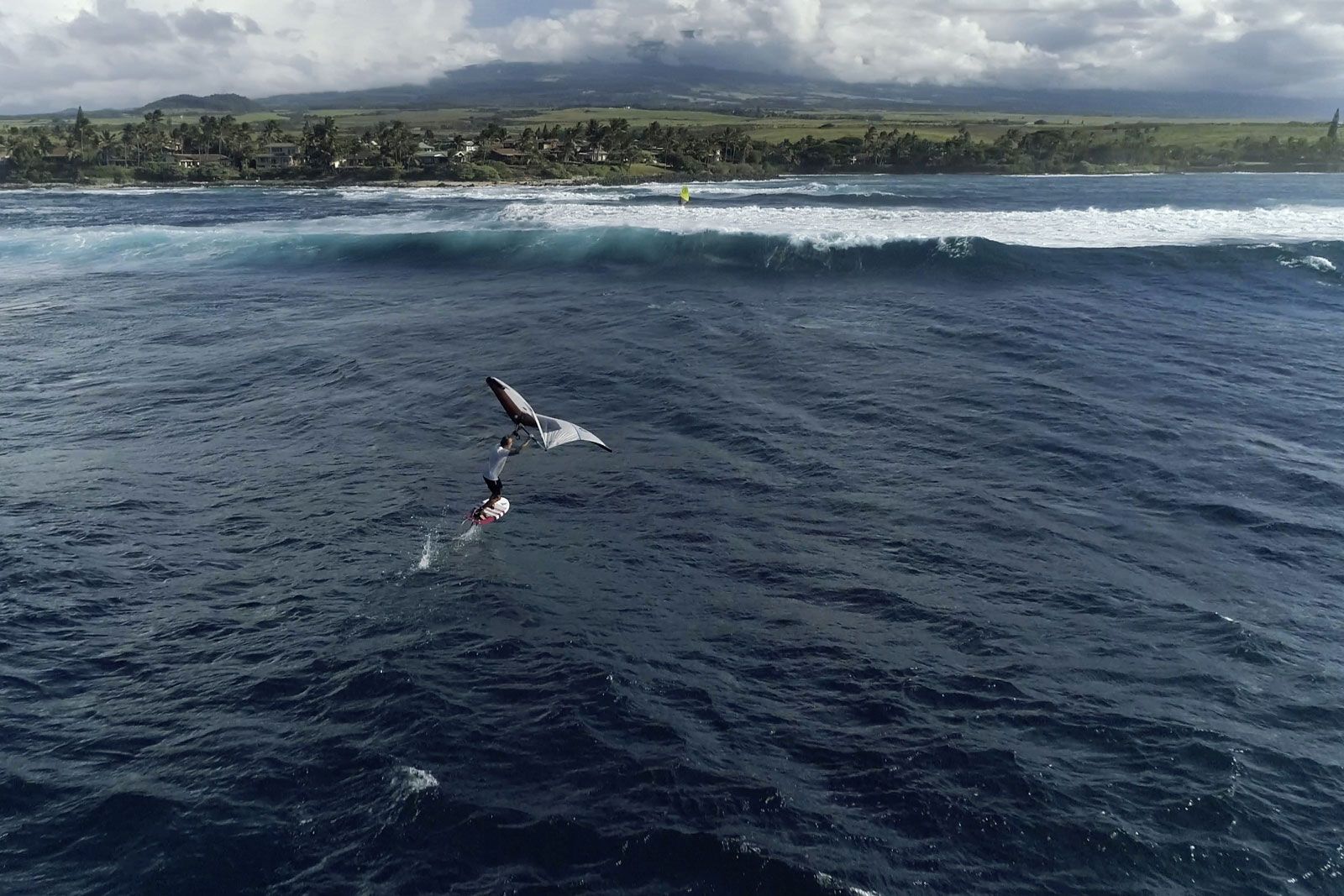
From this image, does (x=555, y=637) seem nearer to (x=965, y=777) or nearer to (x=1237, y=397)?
(x=965, y=777)

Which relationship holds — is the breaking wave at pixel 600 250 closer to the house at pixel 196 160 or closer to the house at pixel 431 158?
the house at pixel 431 158

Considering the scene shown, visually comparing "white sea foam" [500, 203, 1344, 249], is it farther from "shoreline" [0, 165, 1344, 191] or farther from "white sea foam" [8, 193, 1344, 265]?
"shoreline" [0, 165, 1344, 191]

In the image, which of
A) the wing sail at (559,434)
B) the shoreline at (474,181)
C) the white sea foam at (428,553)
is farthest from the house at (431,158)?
the wing sail at (559,434)

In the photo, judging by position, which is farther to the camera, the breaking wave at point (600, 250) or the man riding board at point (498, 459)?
the breaking wave at point (600, 250)

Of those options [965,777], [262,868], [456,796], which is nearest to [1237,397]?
[965,777]

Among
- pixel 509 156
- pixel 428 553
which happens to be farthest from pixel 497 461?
pixel 509 156
